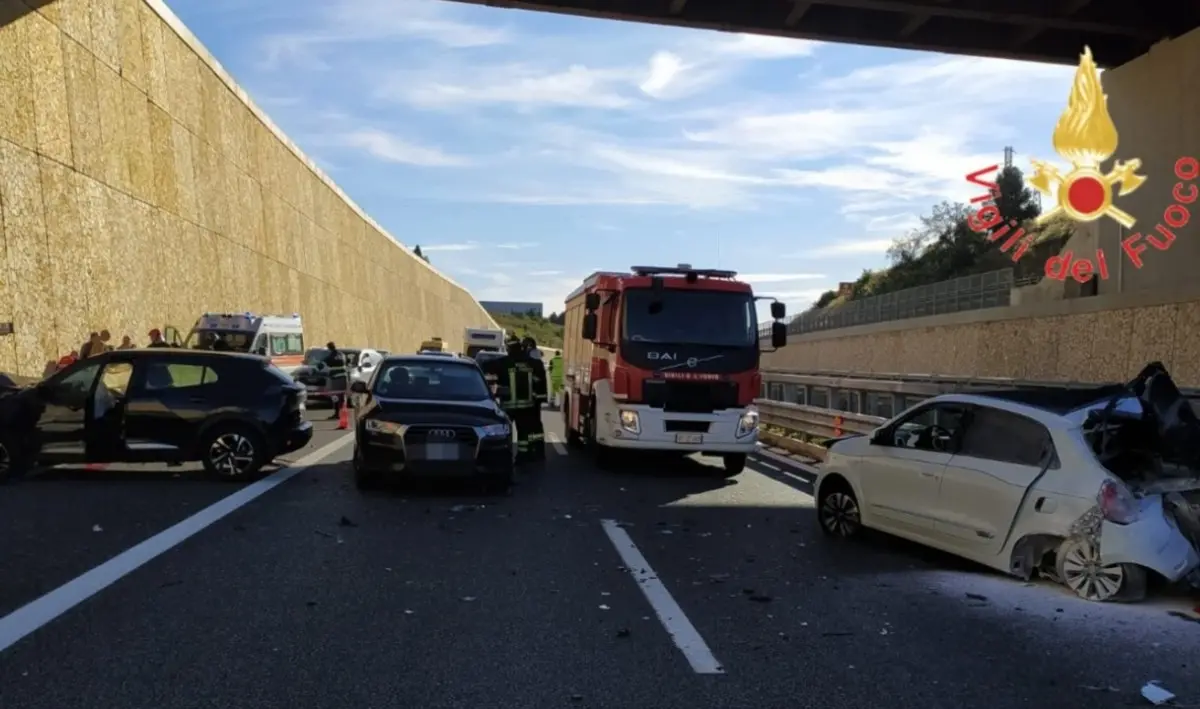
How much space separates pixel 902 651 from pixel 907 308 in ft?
121

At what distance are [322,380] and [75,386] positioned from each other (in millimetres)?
14981

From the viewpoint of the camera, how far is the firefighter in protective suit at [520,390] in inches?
589

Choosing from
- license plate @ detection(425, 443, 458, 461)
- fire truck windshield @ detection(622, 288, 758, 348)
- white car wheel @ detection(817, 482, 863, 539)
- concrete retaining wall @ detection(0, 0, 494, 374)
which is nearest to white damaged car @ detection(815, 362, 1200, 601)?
white car wheel @ detection(817, 482, 863, 539)

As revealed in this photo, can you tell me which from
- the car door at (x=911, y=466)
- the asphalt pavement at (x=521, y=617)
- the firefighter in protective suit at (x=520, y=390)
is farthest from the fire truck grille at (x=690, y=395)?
the car door at (x=911, y=466)

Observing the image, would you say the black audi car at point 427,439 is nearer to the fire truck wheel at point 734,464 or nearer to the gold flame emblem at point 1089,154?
the fire truck wheel at point 734,464

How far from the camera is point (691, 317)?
14.3 meters

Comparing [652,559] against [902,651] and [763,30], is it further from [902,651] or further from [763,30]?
[763,30]

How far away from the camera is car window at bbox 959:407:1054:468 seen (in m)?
7.54

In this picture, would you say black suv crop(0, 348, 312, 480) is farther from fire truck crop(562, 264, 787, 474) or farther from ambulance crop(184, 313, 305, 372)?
ambulance crop(184, 313, 305, 372)

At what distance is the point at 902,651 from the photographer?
593cm

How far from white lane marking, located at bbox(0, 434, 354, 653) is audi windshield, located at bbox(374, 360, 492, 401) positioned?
1.97 m

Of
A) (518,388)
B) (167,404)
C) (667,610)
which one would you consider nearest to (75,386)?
(167,404)

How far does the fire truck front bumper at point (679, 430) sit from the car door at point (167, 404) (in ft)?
17.6
